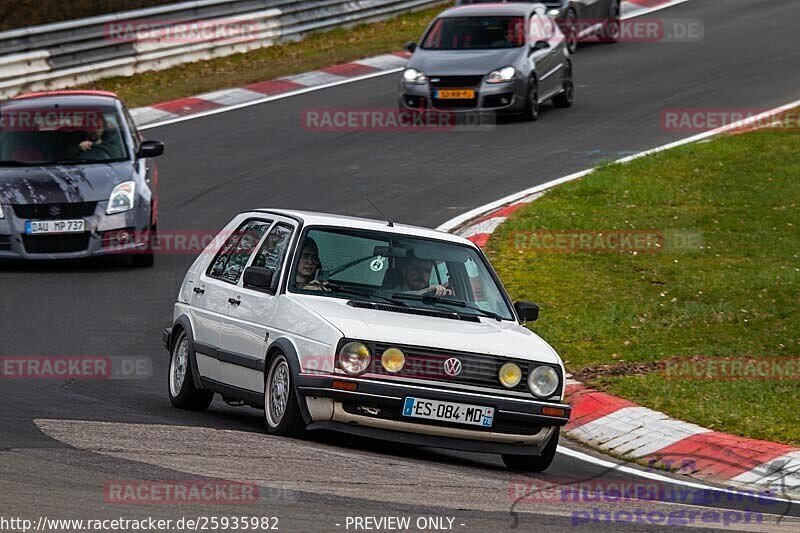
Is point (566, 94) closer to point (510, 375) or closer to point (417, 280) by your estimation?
point (417, 280)

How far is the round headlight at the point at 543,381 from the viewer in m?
9.41

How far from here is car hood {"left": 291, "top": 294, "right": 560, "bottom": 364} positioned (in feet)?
30.3

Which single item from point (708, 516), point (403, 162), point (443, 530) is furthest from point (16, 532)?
point (403, 162)

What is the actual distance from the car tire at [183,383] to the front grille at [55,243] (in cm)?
534

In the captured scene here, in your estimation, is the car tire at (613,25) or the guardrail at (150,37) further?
the car tire at (613,25)

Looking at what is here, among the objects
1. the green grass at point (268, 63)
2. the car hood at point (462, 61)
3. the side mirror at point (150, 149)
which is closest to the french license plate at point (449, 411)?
the side mirror at point (150, 149)

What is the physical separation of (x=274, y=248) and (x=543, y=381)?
83.2 inches

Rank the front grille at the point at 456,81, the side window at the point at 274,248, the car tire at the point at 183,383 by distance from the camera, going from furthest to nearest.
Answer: the front grille at the point at 456,81 → the car tire at the point at 183,383 → the side window at the point at 274,248

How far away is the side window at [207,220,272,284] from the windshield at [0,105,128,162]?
21.1 ft

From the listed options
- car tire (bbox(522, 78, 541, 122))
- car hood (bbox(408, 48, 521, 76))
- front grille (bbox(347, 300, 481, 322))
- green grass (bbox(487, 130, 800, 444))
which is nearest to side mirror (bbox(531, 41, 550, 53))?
car hood (bbox(408, 48, 521, 76))

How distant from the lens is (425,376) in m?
9.20

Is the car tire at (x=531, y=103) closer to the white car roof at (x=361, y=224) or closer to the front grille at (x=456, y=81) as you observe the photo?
the front grille at (x=456, y=81)

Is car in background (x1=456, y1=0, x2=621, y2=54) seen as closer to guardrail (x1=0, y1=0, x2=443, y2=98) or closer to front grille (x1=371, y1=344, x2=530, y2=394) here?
guardrail (x1=0, y1=0, x2=443, y2=98)

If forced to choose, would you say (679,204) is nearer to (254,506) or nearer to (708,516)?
(708,516)
